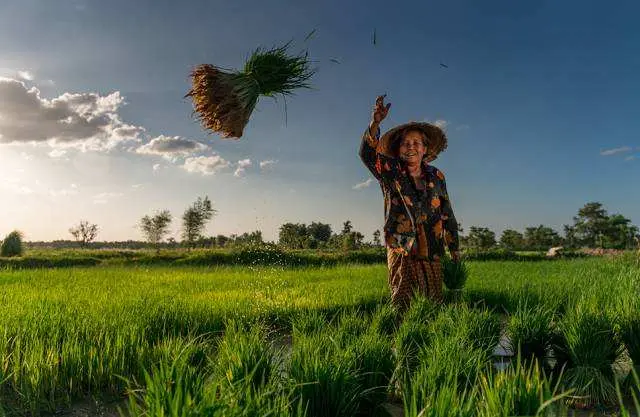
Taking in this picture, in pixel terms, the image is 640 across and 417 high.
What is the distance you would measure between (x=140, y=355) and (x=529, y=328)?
2582mm

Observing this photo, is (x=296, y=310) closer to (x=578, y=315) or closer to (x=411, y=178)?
(x=411, y=178)

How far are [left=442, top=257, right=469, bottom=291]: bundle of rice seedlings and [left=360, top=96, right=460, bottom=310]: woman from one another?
369 mm

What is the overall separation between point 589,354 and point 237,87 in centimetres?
309

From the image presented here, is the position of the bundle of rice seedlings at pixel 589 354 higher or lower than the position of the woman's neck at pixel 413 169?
lower

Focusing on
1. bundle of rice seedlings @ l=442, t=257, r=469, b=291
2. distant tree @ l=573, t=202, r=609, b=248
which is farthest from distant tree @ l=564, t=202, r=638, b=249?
bundle of rice seedlings @ l=442, t=257, r=469, b=291

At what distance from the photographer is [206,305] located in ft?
16.4

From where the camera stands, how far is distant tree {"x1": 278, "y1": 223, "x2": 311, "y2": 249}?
31.9m

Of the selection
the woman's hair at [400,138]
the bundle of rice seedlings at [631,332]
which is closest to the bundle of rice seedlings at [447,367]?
the bundle of rice seedlings at [631,332]

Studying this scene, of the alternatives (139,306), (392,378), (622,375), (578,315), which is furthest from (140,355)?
(622,375)

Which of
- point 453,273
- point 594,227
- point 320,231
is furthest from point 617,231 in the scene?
point 453,273

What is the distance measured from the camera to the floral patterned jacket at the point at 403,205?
14.5ft

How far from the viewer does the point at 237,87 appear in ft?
12.3

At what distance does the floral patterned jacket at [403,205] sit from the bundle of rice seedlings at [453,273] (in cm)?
42

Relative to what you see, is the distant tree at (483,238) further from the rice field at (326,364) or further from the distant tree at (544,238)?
the rice field at (326,364)
